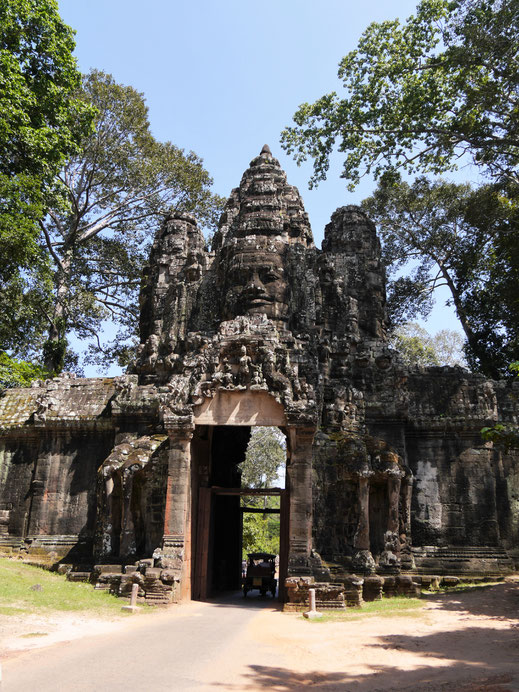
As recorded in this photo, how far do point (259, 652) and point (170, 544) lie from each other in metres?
5.21

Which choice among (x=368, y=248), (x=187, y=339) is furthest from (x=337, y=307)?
(x=187, y=339)

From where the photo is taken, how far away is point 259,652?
342 inches

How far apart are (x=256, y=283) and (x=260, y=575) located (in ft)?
29.3

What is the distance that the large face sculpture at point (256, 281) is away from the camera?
1756 cm

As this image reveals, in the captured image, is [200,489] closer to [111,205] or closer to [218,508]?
[218,508]

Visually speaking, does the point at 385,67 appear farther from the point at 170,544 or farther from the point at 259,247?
the point at 170,544

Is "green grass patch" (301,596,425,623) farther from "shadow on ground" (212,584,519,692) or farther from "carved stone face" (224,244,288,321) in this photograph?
"carved stone face" (224,244,288,321)

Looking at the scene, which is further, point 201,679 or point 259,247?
point 259,247

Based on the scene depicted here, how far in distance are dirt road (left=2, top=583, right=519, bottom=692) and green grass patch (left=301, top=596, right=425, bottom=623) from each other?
25cm

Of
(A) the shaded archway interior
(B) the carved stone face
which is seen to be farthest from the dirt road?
(B) the carved stone face

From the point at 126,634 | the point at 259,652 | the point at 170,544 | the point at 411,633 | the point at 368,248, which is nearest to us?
the point at 259,652

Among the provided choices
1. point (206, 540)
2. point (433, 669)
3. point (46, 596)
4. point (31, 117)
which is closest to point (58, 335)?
point (31, 117)

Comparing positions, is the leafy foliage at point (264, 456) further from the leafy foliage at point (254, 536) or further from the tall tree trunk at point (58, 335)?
the tall tree trunk at point (58, 335)

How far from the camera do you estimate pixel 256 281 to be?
1767 centimetres
